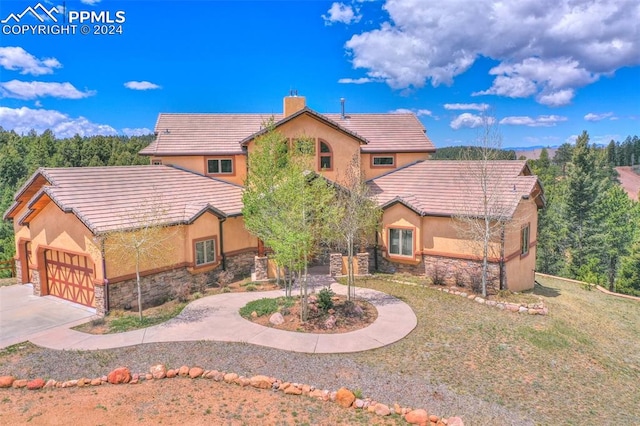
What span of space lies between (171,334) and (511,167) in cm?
1835

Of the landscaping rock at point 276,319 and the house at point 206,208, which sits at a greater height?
the house at point 206,208

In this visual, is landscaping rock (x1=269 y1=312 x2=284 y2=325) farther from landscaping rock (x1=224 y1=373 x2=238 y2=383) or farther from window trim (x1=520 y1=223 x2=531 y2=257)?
window trim (x1=520 y1=223 x2=531 y2=257)

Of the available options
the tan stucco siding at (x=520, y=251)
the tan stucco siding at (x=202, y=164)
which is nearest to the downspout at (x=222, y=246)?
the tan stucco siding at (x=202, y=164)

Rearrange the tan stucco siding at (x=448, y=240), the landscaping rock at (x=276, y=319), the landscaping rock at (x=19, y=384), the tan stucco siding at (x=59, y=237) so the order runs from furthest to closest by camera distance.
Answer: the tan stucco siding at (x=448, y=240)
the tan stucco siding at (x=59, y=237)
the landscaping rock at (x=276, y=319)
the landscaping rock at (x=19, y=384)

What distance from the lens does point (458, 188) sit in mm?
22531

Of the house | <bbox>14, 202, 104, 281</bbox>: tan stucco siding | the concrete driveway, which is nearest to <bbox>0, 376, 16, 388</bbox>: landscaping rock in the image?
the concrete driveway

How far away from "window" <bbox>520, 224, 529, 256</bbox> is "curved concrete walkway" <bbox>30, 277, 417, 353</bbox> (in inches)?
359

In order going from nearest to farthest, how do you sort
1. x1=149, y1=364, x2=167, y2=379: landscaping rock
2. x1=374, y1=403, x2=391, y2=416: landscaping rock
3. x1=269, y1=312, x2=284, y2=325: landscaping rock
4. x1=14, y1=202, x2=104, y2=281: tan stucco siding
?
x1=374, y1=403, x2=391, y2=416: landscaping rock → x1=149, y1=364, x2=167, y2=379: landscaping rock → x1=269, y1=312, x2=284, y2=325: landscaping rock → x1=14, y1=202, x2=104, y2=281: tan stucco siding

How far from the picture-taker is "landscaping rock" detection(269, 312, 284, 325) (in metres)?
15.2

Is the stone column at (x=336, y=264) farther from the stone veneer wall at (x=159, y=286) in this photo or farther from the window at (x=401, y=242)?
the stone veneer wall at (x=159, y=286)

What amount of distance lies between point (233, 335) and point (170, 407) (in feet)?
14.9

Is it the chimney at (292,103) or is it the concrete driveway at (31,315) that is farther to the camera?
the chimney at (292,103)

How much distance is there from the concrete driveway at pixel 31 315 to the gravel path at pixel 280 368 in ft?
7.70

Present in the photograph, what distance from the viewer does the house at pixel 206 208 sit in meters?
17.5
